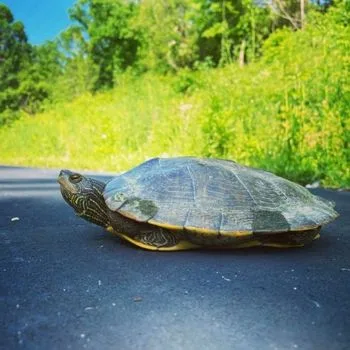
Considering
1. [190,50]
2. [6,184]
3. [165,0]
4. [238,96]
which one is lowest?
[6,184]

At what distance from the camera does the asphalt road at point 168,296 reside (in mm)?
1319

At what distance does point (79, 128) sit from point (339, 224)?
40.7ft

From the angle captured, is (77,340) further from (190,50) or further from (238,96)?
(190,50)

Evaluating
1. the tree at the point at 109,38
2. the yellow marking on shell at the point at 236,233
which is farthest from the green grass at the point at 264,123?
the tree at the point at 109,38

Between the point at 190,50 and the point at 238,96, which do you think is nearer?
the point at 238,96

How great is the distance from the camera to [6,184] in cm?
627

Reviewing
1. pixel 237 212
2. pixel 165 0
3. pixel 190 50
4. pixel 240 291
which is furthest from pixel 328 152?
pixel 165 0

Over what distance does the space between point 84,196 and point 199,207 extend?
2.28 ft

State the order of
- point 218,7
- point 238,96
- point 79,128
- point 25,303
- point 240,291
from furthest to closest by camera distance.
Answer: point 218,7 → point 79,128 → point 238,96 → point 240,291 → point 25,303

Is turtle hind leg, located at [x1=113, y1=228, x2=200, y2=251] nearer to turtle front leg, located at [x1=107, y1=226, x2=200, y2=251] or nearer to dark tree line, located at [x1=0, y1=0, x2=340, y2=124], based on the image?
turtle front leg, located at [x1=107, y1=226, x2=200, y2=251]

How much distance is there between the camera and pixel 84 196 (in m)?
2.64

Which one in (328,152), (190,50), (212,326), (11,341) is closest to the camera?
(11,341)

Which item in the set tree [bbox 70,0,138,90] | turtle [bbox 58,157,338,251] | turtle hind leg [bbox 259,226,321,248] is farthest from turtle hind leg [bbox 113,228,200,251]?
tree [bbox 70,0,138,90]

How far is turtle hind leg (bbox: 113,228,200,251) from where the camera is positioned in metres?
2.46
